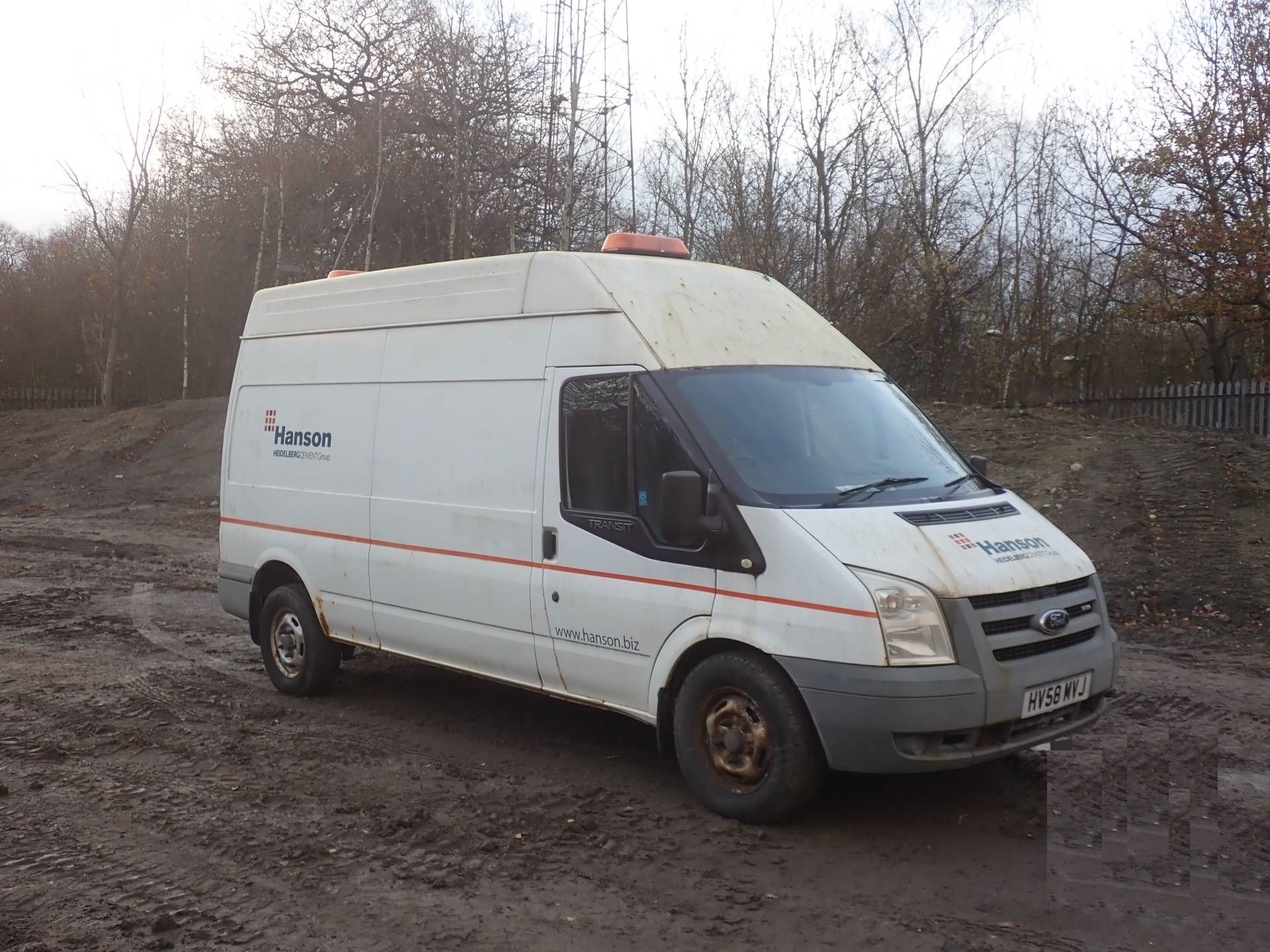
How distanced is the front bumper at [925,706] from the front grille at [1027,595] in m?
0.08

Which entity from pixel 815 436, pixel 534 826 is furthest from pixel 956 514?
pixel 534 826

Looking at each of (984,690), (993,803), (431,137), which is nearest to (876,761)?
(984,690)

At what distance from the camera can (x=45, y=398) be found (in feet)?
113

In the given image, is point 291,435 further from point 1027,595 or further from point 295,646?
point 1027,595

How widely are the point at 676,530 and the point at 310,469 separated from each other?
3.33 m

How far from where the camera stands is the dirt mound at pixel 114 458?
21500 mm

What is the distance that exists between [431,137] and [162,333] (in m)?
11.8

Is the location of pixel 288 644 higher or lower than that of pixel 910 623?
lower

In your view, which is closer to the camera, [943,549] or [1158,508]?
[943,549]

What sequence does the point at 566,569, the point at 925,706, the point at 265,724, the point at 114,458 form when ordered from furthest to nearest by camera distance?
the point at 114,458, the point at 265,724, the point at 566,569, the point at 925,706

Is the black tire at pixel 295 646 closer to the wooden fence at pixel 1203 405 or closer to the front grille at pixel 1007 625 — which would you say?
the front grille at pixel 1007 625

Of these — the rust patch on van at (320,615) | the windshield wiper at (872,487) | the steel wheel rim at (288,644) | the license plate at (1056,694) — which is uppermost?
the windshield wiper at (872,487)

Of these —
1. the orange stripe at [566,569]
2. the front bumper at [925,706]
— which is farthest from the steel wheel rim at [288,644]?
the front bumper at [925,706]

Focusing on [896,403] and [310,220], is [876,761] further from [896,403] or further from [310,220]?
[310,220]
